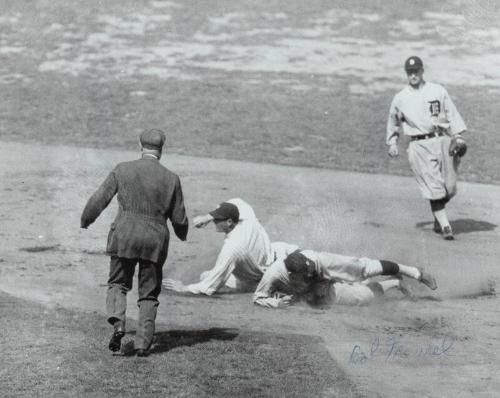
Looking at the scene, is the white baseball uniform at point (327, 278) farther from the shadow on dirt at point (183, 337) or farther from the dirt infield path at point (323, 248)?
the shadow on dirt at point (183, 337)

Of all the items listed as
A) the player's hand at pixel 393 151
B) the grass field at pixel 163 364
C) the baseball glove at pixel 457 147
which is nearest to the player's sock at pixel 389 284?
the grass field at pixel 163 364

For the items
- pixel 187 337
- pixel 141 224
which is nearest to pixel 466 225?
pixel 187 337

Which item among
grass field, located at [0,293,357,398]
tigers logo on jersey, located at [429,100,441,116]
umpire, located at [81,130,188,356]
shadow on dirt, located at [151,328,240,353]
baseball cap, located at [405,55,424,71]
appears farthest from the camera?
tigers logo on jersey, located at [429,100,441,116]

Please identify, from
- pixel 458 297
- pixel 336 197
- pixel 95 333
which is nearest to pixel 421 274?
pixel 458 297

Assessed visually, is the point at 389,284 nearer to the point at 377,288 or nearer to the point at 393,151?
the point at 377,288

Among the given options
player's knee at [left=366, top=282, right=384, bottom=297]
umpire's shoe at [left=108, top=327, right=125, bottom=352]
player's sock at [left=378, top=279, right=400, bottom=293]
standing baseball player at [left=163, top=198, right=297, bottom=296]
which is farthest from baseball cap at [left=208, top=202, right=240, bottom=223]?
umpire's shoe at [left=108, top=327, right=125, bottom=352]

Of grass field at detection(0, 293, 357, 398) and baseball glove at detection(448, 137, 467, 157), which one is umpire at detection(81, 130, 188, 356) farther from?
baseball glove at detection(448, 137, 467, 157)
